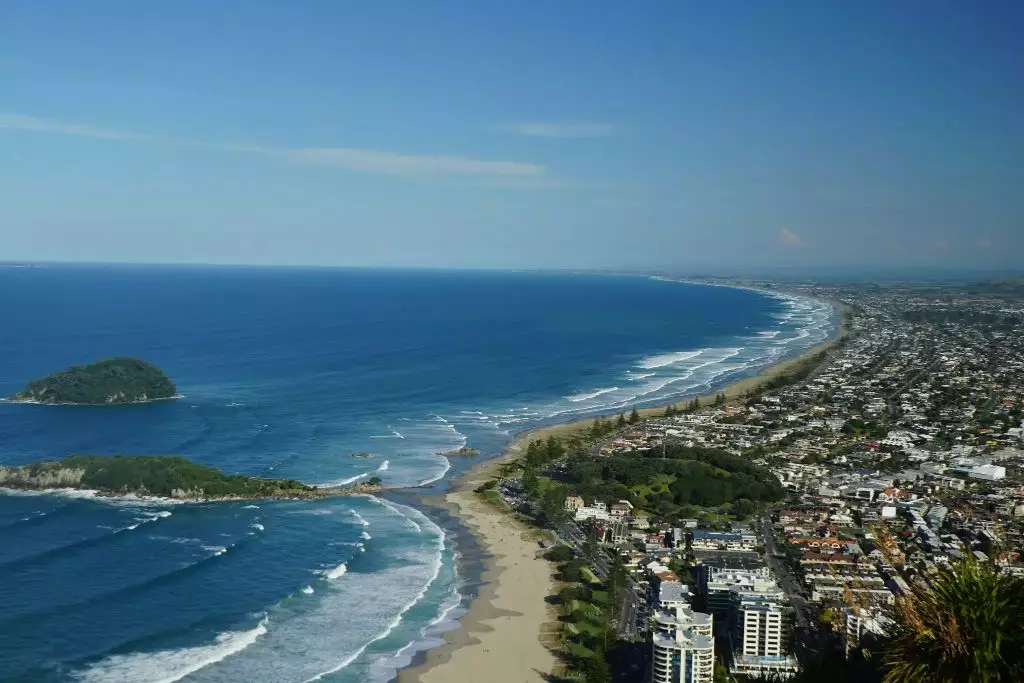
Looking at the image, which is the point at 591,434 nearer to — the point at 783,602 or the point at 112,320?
the point at 783,602

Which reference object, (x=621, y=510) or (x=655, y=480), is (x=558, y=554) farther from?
(x=655, y=480)

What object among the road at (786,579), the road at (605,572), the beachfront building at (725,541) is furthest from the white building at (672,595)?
the beachfront building at (725,541)

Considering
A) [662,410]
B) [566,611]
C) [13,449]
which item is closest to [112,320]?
[13,449]

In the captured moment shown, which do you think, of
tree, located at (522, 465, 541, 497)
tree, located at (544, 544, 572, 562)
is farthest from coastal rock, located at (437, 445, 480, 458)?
tree, located at (544, 544, 572, 562)

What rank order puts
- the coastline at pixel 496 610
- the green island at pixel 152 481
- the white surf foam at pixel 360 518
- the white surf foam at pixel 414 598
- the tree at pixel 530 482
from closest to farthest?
the white surf foam at pixel 414 598, the coastline at pixel 496 610, the white surf foam at pixel 360 518, the green island at pixel 152 481, the tree at pixel 530 482

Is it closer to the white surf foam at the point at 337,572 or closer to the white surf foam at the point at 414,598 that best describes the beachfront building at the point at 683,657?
the white surf foam at the point at 414,598

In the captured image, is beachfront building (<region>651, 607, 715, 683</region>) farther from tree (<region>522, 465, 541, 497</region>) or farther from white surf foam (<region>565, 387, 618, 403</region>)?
white surf foam (<region>565, 387, 618, 403</region>)
